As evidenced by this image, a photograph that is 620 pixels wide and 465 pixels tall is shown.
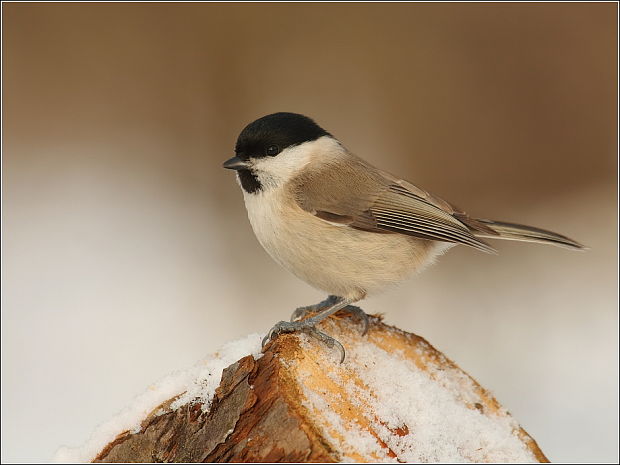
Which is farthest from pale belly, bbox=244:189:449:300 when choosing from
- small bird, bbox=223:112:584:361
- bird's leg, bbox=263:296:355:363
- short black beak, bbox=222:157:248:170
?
bird's leg, bbox=263:296:355:363

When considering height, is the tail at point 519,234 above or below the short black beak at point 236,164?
below

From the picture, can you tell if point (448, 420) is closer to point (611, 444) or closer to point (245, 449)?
point (245, 449)

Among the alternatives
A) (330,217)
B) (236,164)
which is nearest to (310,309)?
(330,217)

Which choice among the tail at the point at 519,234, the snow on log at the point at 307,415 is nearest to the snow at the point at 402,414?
the snow on log at the point at 307,415

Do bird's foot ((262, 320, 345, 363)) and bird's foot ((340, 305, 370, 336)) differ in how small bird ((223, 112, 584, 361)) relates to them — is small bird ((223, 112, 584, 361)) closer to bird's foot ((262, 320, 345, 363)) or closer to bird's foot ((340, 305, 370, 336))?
bird's foot ((340, 305, 370, 336))

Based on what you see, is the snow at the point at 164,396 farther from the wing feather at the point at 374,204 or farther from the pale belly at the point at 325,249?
the wing feather at the point at 374,204

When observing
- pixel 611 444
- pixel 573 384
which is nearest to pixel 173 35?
pixel 573 384
